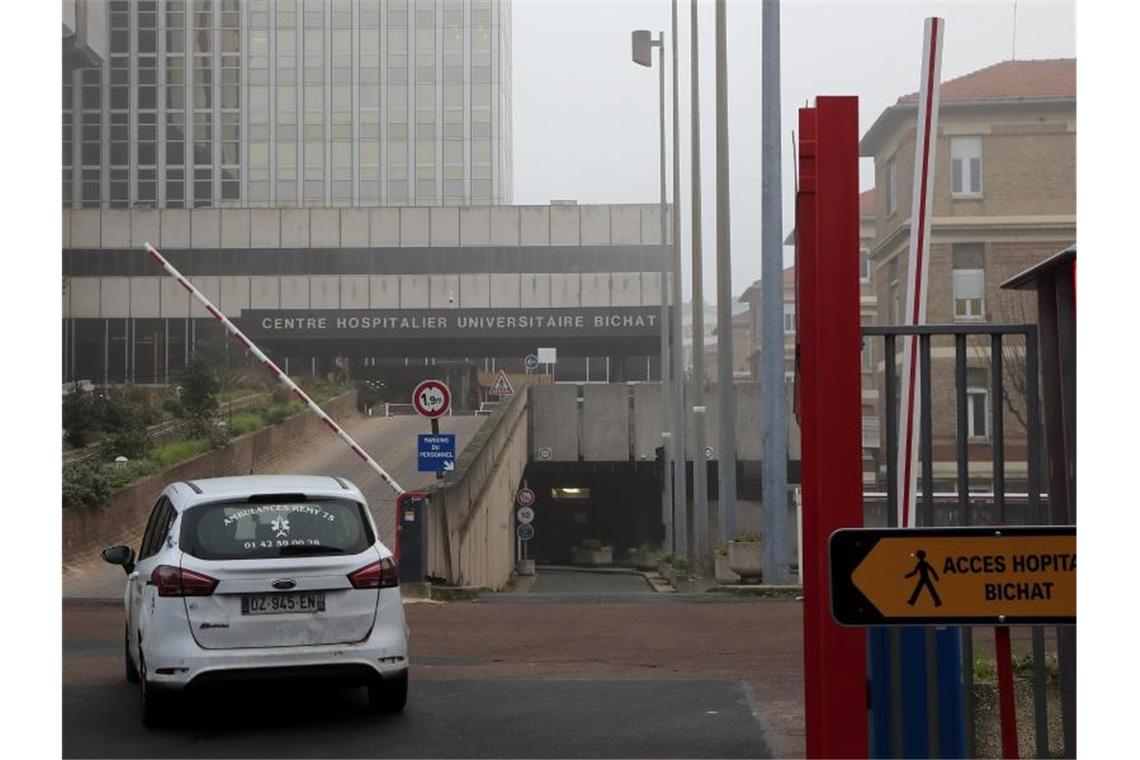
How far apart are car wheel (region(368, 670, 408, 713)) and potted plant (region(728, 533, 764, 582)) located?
458 inches

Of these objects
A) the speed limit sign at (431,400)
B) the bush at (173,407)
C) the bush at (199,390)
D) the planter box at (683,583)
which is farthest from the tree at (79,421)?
the planter box at (683,583)

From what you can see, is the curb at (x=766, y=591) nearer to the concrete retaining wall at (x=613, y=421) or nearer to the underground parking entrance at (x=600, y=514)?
the concrete retaining wall at (x=613, y=421)

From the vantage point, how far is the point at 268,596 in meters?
8.23

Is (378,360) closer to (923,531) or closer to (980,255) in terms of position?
(980,255)

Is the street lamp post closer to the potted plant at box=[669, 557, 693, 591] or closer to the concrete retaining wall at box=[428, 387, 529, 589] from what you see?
the potted plant at box=[669, 557, 693, 591]

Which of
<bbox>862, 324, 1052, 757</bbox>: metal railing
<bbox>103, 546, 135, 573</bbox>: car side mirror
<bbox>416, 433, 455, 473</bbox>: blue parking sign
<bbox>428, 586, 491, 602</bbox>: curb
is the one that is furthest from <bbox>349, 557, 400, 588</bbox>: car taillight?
<bbox>416, 433, 455, 473</bbox>: blue parking sign

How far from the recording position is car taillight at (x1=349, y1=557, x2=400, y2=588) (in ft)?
27.6

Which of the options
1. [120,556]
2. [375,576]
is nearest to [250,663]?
[375,576]

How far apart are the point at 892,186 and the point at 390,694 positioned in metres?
3.90

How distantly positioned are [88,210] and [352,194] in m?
23.4

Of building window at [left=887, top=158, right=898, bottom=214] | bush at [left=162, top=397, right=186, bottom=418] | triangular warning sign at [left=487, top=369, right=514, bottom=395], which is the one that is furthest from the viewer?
triangular warning sign at [left=487, top=369, right=514, bottom=395]

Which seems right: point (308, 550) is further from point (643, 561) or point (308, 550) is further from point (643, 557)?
point (643, 557)

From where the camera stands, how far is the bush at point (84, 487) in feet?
65.9

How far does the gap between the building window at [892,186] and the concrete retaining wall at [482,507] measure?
11.7 meters
